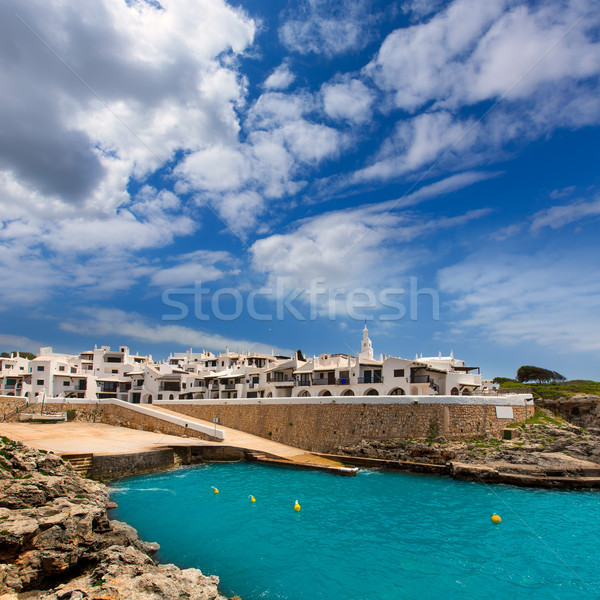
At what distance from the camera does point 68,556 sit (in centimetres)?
1156

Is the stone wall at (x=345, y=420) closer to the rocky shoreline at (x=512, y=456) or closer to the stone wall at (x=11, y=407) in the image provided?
the rocky shoreline at (x=512, y=456)

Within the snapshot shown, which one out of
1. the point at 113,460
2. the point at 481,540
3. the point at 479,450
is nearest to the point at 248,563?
the point at 481,540

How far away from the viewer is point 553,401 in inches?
2050

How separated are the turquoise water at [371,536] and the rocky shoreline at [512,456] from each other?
141 centimetres

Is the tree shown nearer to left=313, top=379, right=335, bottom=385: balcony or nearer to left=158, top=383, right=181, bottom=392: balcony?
left=313, top=379, right=335, bottom=385: balcony

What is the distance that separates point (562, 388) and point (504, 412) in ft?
124

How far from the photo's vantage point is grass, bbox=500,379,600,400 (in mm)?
55188

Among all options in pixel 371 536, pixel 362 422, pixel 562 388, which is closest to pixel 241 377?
pixel 362 422

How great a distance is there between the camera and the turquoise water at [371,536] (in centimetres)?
1322

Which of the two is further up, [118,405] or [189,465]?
[118,405]

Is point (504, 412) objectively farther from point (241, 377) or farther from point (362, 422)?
point (241, 377)

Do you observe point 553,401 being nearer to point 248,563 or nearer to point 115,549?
point 248,563

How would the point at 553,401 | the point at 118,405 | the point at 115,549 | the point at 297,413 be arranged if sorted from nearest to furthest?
1. the point at 115,549
2. the point at 297,413
3. the point at 118,405
4. the point at 553,401

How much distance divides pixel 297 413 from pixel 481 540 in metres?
22.4
